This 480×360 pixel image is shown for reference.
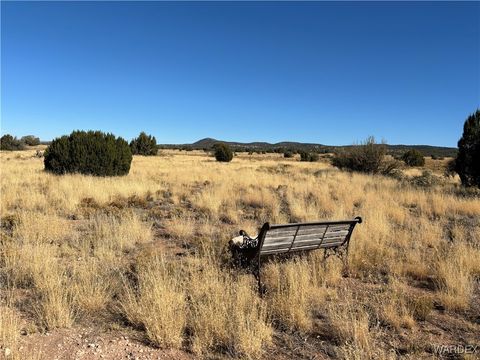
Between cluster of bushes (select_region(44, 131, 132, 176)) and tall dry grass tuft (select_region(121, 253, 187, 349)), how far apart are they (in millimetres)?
13581

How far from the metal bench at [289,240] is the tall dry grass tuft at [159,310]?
101 centimetres

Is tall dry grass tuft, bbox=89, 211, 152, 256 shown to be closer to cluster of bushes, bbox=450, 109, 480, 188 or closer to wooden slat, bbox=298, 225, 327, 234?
wooden slat, bbox=298, 225, 327, 234

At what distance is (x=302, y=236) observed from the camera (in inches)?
200

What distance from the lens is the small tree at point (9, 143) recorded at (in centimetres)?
5341

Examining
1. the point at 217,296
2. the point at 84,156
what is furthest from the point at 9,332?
the point at 84,156

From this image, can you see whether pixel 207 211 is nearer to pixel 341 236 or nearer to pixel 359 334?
pixel 341 236

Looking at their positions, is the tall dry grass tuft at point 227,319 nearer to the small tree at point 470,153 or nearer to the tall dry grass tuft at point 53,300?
the tall dry grass tuft at point 53,300

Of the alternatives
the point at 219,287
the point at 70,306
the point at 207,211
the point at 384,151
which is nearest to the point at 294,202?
the point at 207,211

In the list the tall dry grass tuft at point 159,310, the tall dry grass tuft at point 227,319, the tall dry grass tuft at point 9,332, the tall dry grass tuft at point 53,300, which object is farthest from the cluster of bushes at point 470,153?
the tall dry grass tuft at point 9,332

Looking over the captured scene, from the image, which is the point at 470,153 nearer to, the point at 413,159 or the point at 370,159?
the point at 370,159

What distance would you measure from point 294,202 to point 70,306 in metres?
7.87

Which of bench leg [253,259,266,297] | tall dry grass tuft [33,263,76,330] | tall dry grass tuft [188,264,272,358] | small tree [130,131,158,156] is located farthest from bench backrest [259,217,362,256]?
small tree [130,131,158,156]

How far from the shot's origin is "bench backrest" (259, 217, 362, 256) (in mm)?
4691

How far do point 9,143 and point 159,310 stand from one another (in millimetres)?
60111
